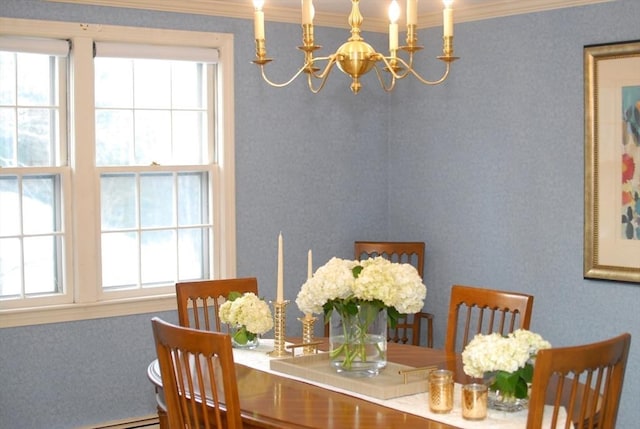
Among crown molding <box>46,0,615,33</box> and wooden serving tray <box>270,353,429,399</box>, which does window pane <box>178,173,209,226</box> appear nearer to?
crown molding <box>46,0,615,33</box>

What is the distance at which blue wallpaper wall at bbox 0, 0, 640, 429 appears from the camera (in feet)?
15.5

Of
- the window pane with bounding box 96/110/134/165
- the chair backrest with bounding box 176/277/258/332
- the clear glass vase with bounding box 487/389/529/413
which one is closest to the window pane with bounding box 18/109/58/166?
the window pane with bounding box 96/110/134/165

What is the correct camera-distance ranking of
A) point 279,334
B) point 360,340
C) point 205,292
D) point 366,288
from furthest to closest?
point 205,292 < point 279,334 < point 360,340 < point 366,288

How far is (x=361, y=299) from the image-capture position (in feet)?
9.74

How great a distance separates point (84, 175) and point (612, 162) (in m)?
2.71

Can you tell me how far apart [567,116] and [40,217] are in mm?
2812

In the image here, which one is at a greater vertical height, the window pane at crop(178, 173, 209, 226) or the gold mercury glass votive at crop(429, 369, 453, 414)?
the window pane at crop(178, 173, 209, 226)

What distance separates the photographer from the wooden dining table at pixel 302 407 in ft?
8.64

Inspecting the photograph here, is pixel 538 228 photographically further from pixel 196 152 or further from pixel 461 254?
pixel 196 152

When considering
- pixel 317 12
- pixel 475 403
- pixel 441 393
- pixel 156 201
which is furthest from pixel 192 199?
pixel 475 403

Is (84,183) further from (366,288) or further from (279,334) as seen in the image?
(366,288)

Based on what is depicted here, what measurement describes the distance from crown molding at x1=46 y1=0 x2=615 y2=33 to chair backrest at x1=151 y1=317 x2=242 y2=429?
2.59m

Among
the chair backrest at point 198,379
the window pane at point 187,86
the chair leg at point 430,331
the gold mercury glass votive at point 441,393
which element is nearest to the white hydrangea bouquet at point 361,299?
the gold mercury glass votive at point 441,393

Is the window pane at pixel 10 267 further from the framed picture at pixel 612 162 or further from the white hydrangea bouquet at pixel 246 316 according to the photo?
the framed picture at pixel 612 162
